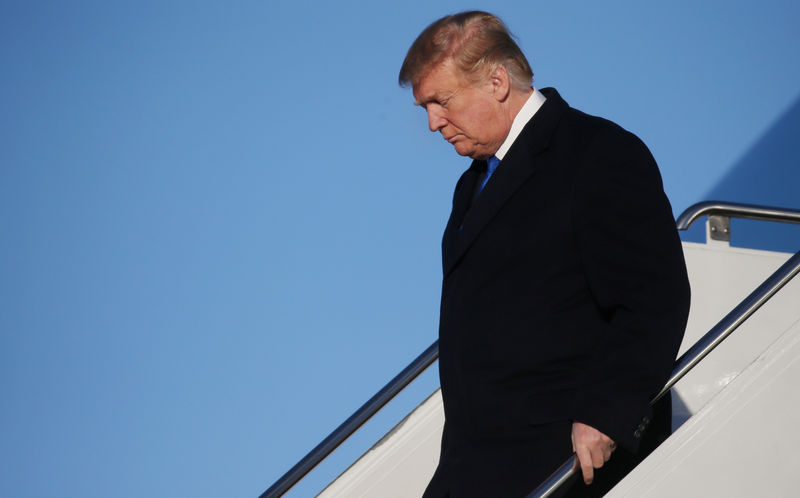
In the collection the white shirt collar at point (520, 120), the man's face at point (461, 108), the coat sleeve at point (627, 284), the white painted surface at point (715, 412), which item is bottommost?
the white painted surface at point (715, 412)

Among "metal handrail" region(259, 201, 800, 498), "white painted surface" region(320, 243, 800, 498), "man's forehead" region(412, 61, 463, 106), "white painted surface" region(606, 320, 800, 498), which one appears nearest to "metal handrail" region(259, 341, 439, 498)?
"metal handrail" region(259, 201, 800, 498)

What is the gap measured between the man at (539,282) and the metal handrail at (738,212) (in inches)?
55.4

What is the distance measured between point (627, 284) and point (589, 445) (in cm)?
27

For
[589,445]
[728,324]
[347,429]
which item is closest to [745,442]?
[728,324]

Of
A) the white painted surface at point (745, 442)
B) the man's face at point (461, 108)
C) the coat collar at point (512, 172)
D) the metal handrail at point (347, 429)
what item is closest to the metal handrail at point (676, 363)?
the metal handrail at point (347, 429)

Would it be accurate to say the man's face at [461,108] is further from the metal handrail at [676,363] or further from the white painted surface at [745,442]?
the white painted surface at [745,442]

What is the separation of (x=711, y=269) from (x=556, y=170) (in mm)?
1777

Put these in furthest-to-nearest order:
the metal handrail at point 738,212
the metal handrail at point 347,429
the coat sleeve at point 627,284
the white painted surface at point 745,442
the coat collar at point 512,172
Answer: the metal handrail at point 738,212, the metal handrail at point 347,429, the white painted surface at point 745,442, the coat collar at point 512,172, the coat sleeve at point 627,284

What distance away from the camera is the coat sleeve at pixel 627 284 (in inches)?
57.1

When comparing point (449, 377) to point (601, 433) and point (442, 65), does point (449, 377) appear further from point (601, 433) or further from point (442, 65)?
point (442, 65)

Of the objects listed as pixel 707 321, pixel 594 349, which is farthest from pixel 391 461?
pixel 594 349

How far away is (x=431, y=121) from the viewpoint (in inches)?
66.2

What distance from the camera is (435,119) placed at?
1.68 m

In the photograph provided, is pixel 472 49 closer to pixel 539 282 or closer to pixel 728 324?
pixel 539 282
